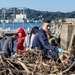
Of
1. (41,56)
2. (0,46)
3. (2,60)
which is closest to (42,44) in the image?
(41,56)

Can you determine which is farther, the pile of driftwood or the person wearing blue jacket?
the person wearing blue jacket

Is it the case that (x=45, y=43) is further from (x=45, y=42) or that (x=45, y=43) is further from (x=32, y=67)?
(x=32, y=67)

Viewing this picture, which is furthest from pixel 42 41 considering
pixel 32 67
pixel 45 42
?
pixel 32 67

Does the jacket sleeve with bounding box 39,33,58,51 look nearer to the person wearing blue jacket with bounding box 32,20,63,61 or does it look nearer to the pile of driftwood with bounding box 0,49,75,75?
the person wearing blue jacket with bounding box 32,20,63,61

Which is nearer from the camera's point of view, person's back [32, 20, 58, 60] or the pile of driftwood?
the pile of driftwood

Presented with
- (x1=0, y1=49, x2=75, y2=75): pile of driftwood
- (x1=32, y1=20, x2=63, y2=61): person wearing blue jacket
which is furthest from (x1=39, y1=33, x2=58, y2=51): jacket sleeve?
(x1=0, y1=49, x2=75, y2=75): pile of driftwood

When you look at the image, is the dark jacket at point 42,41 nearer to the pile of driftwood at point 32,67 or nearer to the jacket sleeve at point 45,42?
the jacket sleeve at point 45,42

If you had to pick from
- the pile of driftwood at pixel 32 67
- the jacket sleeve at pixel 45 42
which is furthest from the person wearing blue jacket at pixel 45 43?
the pile of driftwood at pixel 32 67

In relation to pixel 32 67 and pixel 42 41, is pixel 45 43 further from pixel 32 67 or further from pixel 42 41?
pixel 32 67

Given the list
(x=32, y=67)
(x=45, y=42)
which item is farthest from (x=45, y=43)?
(x=32, y=67)

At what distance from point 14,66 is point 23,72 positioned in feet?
1.02

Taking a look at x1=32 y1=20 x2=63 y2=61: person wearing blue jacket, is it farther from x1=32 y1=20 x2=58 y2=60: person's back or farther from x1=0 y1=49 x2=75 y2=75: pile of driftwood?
x1=0 y1=49 x2=75 y2=75: pile of driftwood

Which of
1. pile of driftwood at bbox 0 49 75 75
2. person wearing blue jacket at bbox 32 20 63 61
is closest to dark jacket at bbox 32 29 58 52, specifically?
person wearing blue jacket at bbox 32 20 63 61

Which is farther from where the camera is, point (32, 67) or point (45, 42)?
point (45, 42)
